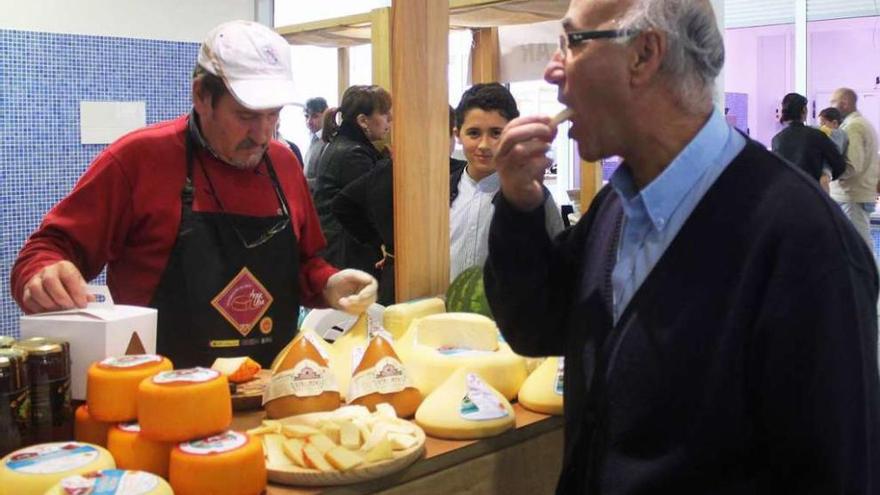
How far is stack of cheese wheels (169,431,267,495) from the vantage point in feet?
4.85

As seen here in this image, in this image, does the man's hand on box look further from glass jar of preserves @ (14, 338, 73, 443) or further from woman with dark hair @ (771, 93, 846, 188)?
woman with dark hair @ (771, 93, 846, 188)

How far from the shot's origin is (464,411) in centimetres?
194

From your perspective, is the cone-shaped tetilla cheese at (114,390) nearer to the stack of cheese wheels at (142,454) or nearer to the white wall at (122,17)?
the stack of cheese wheels at (142,454)

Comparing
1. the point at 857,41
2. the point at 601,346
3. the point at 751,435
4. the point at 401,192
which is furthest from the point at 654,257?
the point at 857,41

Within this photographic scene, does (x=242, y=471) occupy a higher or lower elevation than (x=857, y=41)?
lower

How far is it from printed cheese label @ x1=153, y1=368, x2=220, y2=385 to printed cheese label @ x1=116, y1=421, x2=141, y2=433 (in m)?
0.09

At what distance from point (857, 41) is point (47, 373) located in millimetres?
9497

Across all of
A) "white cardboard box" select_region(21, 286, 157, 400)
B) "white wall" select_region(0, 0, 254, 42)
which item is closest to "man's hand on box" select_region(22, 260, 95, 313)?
"white cardboard box" select_region(21, 286, 157, 400)

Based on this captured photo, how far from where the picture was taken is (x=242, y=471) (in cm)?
151

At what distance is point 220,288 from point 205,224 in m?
0.17

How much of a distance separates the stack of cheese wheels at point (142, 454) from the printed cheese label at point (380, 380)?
521 millimetres

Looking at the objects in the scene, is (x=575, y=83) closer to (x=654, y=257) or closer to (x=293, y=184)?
(x=654, y=257)

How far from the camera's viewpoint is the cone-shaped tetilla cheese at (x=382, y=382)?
6.56 ft

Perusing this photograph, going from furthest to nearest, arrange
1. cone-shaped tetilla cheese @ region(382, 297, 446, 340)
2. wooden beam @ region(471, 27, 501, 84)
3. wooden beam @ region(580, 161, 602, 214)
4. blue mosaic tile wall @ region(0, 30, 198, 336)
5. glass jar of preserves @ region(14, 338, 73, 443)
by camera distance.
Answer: wooden beam @ region(471, 27, 501, 84) < blue mosaic tile wall @ region(0, 30, 198, 336) < wooden beam @ region(580, 161, 602, 214) < cone-shaped tetilla cheese @ region(382, 297, 446, 340) < glass jar of preserves @ region(14, 338, 73, 443)
